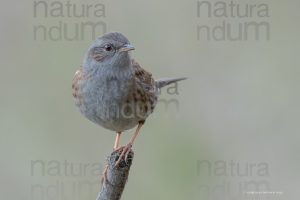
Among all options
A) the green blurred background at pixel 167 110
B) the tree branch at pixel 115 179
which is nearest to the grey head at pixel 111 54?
the tree branch at pixel 115 179

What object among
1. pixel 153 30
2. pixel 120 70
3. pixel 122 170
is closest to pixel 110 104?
pixel 120 70

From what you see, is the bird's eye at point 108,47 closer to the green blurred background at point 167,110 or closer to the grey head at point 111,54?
the grey head at point 111,54

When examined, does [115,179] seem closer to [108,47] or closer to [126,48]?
[126,48]

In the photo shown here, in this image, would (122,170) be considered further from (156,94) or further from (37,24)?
(37,24)

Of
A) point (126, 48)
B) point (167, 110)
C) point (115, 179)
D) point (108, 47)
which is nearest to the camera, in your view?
point (115, 179)

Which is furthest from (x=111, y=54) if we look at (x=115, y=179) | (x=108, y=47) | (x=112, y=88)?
→ (x=115, y=179)

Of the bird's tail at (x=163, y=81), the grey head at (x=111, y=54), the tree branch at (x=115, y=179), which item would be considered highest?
the grey head at (x=111, y=54)

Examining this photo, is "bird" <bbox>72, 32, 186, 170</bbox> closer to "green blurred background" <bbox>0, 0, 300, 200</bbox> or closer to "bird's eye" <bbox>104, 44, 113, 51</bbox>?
"bird's eye" <bbox>104, 44, 113, 51</bbox>
